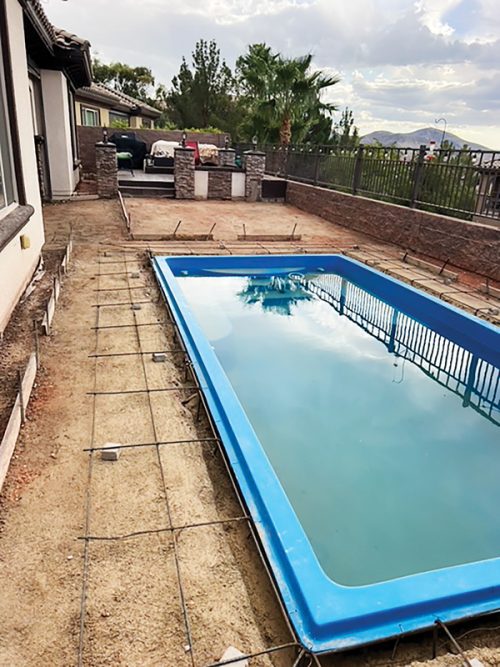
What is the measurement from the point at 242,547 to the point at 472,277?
6.53 metres

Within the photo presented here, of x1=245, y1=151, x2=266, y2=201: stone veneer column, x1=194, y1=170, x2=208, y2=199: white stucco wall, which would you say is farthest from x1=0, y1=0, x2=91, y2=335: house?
x1=245, y1=151, x2=266, y2=201: stone veneer column

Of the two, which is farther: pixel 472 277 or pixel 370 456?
pixel 472 277

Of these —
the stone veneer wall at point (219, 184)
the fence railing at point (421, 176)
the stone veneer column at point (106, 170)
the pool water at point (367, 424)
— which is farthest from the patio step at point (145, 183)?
the pool water at point (367, 424)

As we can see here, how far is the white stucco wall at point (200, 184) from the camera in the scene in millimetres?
14727

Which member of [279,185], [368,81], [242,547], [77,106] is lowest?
[242,547]

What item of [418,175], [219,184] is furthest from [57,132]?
[418,175]

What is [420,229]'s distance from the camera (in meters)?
8.89

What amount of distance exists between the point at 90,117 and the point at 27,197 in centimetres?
1729

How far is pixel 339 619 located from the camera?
198 centimetres

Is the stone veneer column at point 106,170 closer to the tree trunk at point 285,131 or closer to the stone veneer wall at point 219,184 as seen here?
the stone veneer wall at point 219,184

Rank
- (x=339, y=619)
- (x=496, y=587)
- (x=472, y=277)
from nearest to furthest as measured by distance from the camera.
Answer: (x=339, y=619) < (x=496, y=587) < (x=472, y=277)

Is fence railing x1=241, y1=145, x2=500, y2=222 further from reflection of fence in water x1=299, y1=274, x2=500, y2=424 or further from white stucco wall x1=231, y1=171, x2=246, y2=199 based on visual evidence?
white stucco wall x1=231, y1=171, x2=246, y2=199

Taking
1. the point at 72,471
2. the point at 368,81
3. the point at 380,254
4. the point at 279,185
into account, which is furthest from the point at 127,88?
the point at 72,471

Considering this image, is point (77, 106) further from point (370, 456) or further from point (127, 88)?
point (127, 88)
